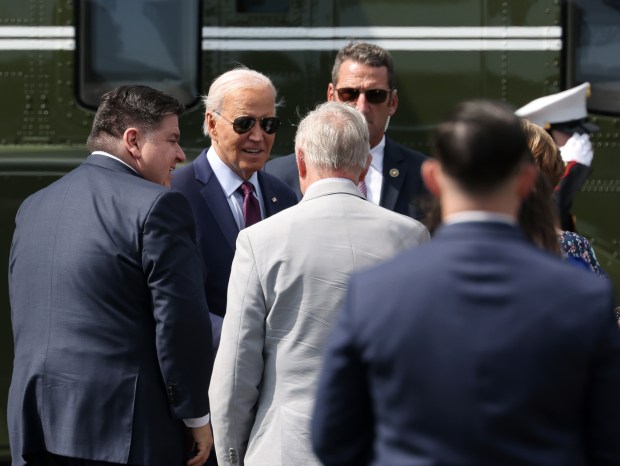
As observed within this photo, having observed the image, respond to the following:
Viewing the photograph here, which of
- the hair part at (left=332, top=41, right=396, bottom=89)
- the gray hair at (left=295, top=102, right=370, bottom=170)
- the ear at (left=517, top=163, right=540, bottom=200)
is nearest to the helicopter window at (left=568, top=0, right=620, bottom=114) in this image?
the hair part at (left=332, top=41, right=396, bottom=89)

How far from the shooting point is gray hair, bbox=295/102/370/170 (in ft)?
10.6

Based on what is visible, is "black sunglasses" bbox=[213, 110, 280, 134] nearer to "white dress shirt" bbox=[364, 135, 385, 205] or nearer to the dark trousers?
"white dress shirt" bbox=[364, 135, 385, 205]

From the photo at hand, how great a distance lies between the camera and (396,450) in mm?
1992

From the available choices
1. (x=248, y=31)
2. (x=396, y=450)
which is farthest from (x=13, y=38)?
(x=396, y=450)

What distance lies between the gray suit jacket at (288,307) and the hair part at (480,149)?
1086mm

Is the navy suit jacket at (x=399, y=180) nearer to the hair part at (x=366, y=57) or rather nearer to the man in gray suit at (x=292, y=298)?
the hair part at (x=366, y=57)

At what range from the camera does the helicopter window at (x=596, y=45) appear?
17.6ft

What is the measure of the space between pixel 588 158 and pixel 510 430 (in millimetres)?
3364

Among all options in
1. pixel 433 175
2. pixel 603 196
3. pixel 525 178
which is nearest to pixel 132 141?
pixel 433 175

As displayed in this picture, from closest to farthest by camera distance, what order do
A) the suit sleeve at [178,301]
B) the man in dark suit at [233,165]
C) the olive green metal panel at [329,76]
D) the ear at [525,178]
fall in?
the ear at [525,178]
the suit sleeve at [178,301]
the man in dark suit at [233,165]
the olive green metal panel at [329,76]

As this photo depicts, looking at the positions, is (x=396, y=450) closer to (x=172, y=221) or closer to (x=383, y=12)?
(x=172, y=221)

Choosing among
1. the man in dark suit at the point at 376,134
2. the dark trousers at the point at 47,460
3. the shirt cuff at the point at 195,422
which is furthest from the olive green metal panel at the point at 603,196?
the dark trousers at the point at 47,460

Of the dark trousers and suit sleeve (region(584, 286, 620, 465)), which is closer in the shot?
suit sleeve (region(584, 286, 620, 465))

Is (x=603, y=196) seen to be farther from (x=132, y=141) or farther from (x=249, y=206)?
(x=132, y=141)
